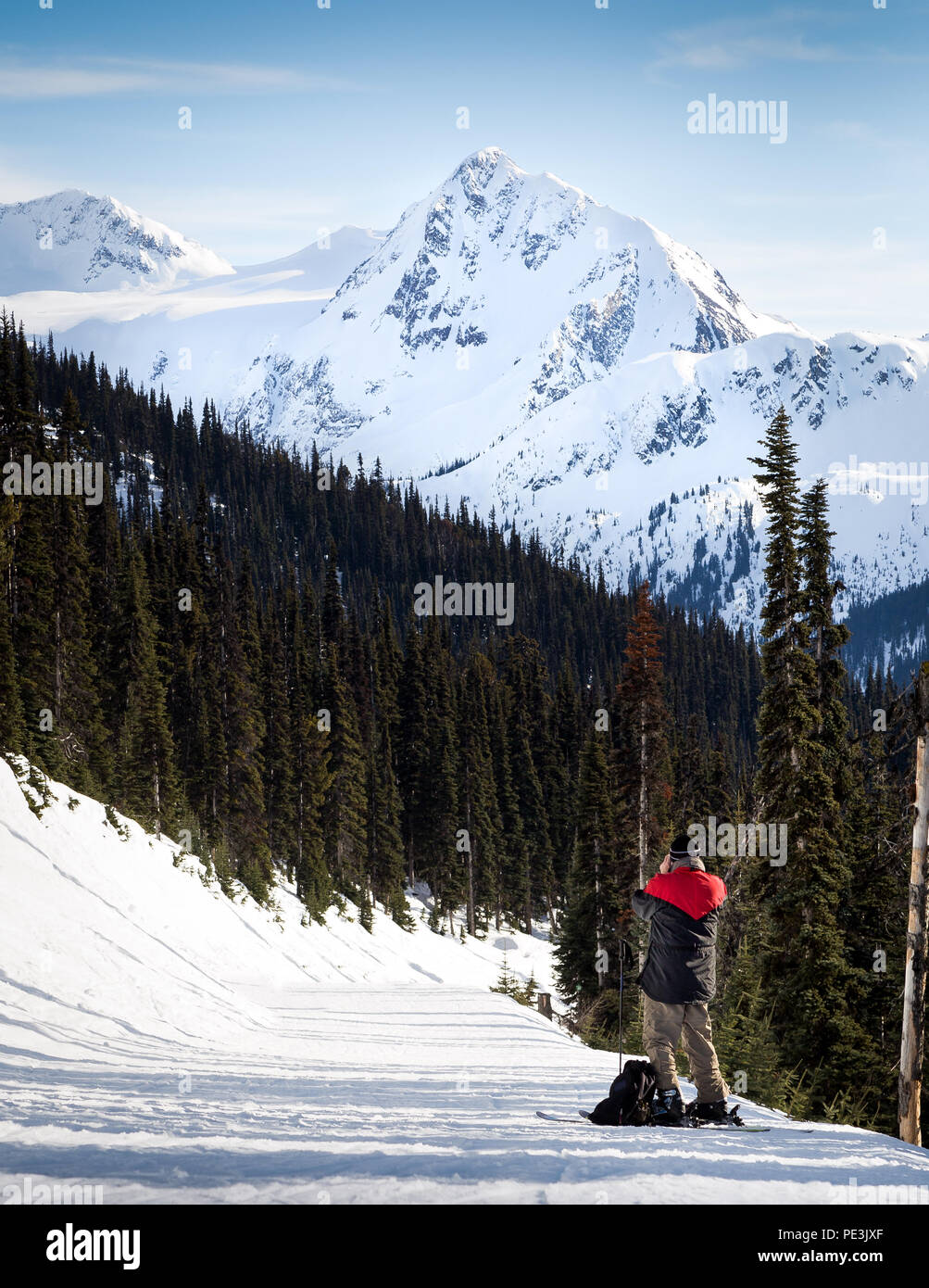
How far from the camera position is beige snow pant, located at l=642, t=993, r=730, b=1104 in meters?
8.91

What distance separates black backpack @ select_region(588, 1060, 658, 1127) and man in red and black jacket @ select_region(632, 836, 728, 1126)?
5.2 inches

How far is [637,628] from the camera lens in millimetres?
35125

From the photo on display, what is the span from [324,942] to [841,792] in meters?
18.1

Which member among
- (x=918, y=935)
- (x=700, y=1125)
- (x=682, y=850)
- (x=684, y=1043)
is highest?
(x=682, y=850)

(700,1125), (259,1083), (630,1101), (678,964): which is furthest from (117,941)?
(678,964)

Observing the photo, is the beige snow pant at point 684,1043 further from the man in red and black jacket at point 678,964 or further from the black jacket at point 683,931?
the black jacket at point 683,931

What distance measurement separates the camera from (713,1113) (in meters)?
9.16

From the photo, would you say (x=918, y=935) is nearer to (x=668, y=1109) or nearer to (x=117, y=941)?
(x=668, y=1109)

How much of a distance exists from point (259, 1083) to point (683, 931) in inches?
191

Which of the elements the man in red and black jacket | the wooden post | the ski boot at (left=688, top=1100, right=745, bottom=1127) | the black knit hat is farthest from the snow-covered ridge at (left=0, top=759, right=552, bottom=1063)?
the wooden post

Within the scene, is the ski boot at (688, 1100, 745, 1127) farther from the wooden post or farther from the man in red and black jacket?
the wooden post

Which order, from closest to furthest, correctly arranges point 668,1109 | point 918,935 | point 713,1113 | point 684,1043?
point 684,1043 → point 668,1109 → point 713,1113 → point 918,935

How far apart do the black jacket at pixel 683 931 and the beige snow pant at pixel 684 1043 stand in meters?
0.11

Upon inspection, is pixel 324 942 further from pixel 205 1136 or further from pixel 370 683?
pixel 370 683
